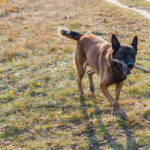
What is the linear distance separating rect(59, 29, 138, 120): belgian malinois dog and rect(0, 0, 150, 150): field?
1.44 feet

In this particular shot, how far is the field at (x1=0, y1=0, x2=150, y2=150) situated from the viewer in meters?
4.82

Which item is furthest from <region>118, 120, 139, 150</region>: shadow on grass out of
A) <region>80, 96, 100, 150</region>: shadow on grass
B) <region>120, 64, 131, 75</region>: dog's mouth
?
<region>120, 64, 131, 75</region>: dog's mouth

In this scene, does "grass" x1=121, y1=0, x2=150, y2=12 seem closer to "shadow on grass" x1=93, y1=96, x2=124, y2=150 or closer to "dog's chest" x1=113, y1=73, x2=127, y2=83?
"dog's chest" x1=113, y1=73, x2=127, y2=83

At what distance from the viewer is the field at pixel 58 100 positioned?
482 cm

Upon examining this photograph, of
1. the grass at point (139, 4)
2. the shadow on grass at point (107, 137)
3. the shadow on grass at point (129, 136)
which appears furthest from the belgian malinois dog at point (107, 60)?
the grass at point (139, 4)

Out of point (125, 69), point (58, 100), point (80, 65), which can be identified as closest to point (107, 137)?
point (125, 69)

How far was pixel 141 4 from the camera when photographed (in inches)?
687

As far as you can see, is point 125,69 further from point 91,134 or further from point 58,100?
point 58,100

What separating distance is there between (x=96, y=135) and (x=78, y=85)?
2.00 m

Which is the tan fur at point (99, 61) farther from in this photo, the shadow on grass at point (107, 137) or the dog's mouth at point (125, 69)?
the shadow on grass at point (107, 137)

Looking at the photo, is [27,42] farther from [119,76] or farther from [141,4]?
[141,4]

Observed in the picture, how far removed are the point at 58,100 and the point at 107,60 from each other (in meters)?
1.80

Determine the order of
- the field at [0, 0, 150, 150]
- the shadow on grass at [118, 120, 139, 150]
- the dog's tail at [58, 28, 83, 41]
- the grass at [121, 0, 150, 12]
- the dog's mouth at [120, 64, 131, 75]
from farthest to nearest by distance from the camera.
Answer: the grass at [121, 0, 150, 12] → the dog's tail at [58, 28, 83, 41] → the dog's mouth at [120, 64, 131, 75] → the field at [0, 0, 150, 150] → the shadow on grass at [118, 120, 139, 150]

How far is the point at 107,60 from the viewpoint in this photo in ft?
17.3
